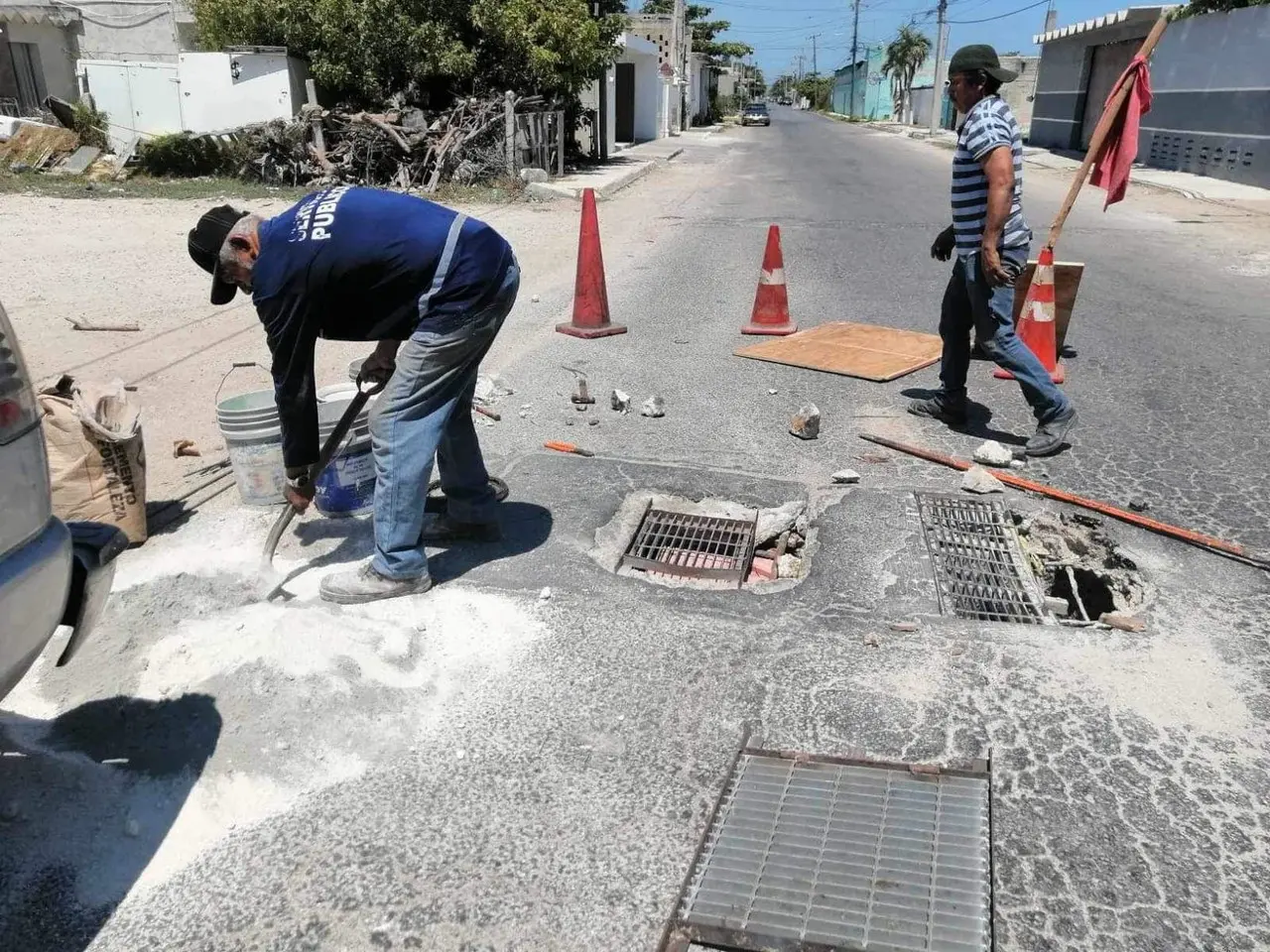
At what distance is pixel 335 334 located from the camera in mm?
3234

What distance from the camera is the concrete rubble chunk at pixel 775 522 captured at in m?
4.02

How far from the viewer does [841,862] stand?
92.4 inches

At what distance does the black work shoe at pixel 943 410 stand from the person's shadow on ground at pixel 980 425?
0.16 ft

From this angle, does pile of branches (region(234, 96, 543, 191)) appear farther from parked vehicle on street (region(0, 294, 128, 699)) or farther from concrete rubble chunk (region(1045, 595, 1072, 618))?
parked vehicle on street (region(0, 294, 128, 699))

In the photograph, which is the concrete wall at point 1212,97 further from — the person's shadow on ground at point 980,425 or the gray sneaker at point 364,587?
the gray sneaker at point 364,587

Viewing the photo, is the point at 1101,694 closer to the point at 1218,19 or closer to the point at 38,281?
the point at 38,281

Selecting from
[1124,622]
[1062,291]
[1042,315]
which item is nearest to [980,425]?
[1042,315]

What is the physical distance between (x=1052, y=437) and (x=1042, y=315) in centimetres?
145

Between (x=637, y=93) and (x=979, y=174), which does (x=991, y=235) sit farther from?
(x=637, y=93)

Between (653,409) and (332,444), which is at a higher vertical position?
(332,444)

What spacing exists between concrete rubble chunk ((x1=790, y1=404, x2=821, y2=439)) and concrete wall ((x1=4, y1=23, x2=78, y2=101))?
25493mm

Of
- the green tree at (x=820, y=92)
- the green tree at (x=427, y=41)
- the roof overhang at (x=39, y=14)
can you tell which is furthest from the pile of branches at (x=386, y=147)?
the green tree at (x=820, y=92)

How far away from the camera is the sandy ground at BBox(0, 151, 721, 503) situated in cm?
589

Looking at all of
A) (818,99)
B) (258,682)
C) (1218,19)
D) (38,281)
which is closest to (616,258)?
(38,281)
